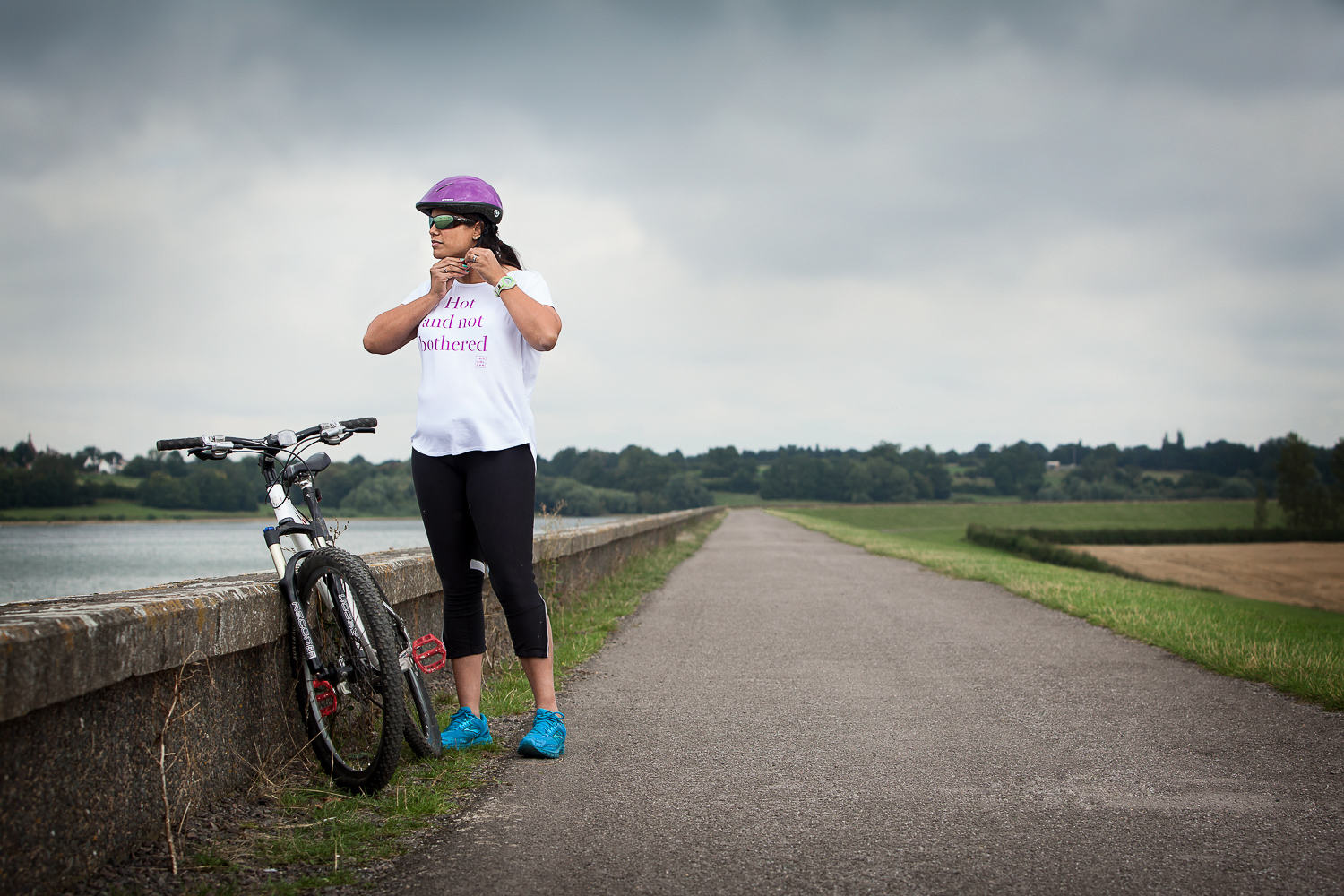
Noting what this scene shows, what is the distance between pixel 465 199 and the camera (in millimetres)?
3404

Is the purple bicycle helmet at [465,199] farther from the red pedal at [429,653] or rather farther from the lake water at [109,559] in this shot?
the lake water at [109,559]

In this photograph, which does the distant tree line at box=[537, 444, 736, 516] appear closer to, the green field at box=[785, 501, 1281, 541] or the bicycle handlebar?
the bicycle handlebar

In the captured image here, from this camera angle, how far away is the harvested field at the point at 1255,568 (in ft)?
96.7

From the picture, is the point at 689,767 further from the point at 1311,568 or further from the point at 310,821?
the point at 1311,568

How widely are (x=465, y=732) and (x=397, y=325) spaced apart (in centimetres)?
161

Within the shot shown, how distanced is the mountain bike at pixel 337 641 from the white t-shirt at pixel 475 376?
45 cm

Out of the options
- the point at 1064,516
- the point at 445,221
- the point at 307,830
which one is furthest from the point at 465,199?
the point at 1064,516

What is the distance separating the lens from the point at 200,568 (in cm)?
2009

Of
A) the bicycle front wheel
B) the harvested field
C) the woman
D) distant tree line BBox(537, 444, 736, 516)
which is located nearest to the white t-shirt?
the woman

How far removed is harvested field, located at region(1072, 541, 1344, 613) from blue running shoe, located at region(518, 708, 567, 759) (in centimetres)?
2390

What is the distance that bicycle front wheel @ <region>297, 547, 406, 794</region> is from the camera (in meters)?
2.89

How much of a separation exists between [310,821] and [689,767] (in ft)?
4.37

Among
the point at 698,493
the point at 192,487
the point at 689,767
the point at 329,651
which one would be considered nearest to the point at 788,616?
the point at 689,767

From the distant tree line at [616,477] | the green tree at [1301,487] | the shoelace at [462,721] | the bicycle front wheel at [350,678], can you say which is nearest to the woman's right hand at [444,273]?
the bicycle front wheel at [350,678]
